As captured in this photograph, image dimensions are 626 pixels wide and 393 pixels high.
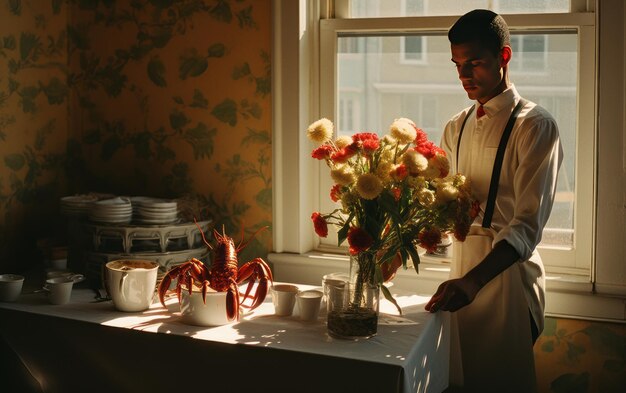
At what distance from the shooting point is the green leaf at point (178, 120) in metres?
2.86

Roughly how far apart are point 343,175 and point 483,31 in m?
0.58

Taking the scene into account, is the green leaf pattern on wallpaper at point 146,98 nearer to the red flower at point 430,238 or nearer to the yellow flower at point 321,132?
the yellow flower at point 321,132

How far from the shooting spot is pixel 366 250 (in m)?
1.92

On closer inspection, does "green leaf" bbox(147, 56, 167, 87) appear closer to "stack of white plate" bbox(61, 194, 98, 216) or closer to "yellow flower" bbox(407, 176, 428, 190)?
"stack of white plate" bbox(61, 194, 98, 216)

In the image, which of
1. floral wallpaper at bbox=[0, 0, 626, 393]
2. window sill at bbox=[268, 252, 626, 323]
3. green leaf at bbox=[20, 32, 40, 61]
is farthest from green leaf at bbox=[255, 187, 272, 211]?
green leaf at bbox=[20, 32, 40, 61]

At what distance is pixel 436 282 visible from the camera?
248 centimetres

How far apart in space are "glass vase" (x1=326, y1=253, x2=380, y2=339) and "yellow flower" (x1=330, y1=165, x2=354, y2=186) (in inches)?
10.7

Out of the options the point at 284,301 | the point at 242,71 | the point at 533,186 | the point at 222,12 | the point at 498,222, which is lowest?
the point at 284,301

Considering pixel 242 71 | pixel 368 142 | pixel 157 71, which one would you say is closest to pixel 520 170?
pixel 368 142

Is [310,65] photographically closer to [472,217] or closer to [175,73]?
[175,73]

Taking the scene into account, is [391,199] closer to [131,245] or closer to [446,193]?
[446,193]

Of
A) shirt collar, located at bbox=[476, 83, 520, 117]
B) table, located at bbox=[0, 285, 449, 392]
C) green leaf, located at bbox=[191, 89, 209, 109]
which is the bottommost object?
table, located at bbox=[0, 285, 449, 392]

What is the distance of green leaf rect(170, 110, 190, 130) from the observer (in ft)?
9.37

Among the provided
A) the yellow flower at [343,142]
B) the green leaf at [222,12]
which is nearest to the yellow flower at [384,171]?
the yellow flower at [343,142]
